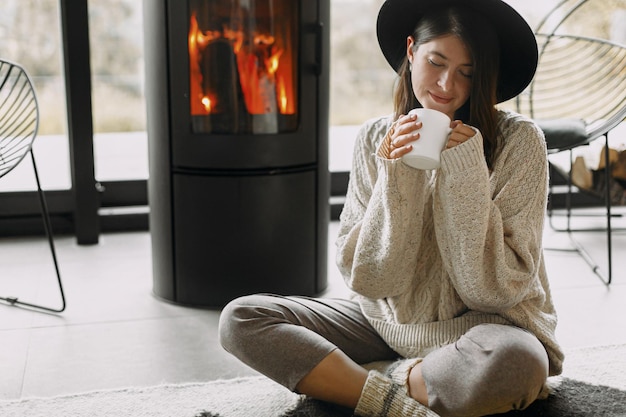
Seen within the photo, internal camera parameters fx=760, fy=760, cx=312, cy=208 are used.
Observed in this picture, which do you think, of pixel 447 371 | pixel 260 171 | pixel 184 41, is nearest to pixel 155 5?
pixel 184 41

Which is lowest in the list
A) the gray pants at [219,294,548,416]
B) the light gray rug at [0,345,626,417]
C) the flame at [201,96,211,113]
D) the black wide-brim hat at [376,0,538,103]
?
the light gray rug at [0,345,626,417]

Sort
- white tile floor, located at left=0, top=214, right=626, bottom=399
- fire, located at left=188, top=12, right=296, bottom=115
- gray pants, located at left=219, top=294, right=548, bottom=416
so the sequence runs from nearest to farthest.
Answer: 1. gray pants, located at left=219, top=294, right=548, bottom=416
2. white tile floor, located at left=0, top=214, right=626, bottom=399
3. fire, located at left=188, top=12, right=296, bottom=115

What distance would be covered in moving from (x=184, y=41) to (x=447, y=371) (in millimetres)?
1216

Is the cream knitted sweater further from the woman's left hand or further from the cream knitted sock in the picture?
the cream knitted sock

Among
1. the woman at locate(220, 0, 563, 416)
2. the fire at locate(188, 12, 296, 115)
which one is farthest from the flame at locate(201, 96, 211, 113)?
the woman at locate(220, 0, 563, 416)

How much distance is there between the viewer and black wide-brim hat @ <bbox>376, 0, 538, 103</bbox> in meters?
1.44

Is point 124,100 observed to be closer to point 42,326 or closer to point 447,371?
point 42,326

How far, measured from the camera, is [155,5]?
213 centimetres

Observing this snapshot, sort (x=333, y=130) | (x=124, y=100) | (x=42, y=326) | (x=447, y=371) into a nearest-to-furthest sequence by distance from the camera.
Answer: (x=447, y=371), (x=42, y=326), (x=124, y=100), (x=333, y=130)

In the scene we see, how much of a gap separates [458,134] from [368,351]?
0.52 meters

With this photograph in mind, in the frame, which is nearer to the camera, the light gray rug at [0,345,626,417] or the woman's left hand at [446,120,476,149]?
the woman's left hand at [446,120,476,149]

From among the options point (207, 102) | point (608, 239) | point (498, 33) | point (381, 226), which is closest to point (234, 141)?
point (207, 102)

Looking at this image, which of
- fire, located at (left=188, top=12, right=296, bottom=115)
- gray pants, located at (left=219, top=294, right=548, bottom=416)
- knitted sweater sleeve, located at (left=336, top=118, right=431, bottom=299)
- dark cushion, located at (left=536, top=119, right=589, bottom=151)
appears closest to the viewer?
gray pants, located at (left=219, top=294, right=548, bottom=416)

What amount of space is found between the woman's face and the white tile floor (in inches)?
30.2
